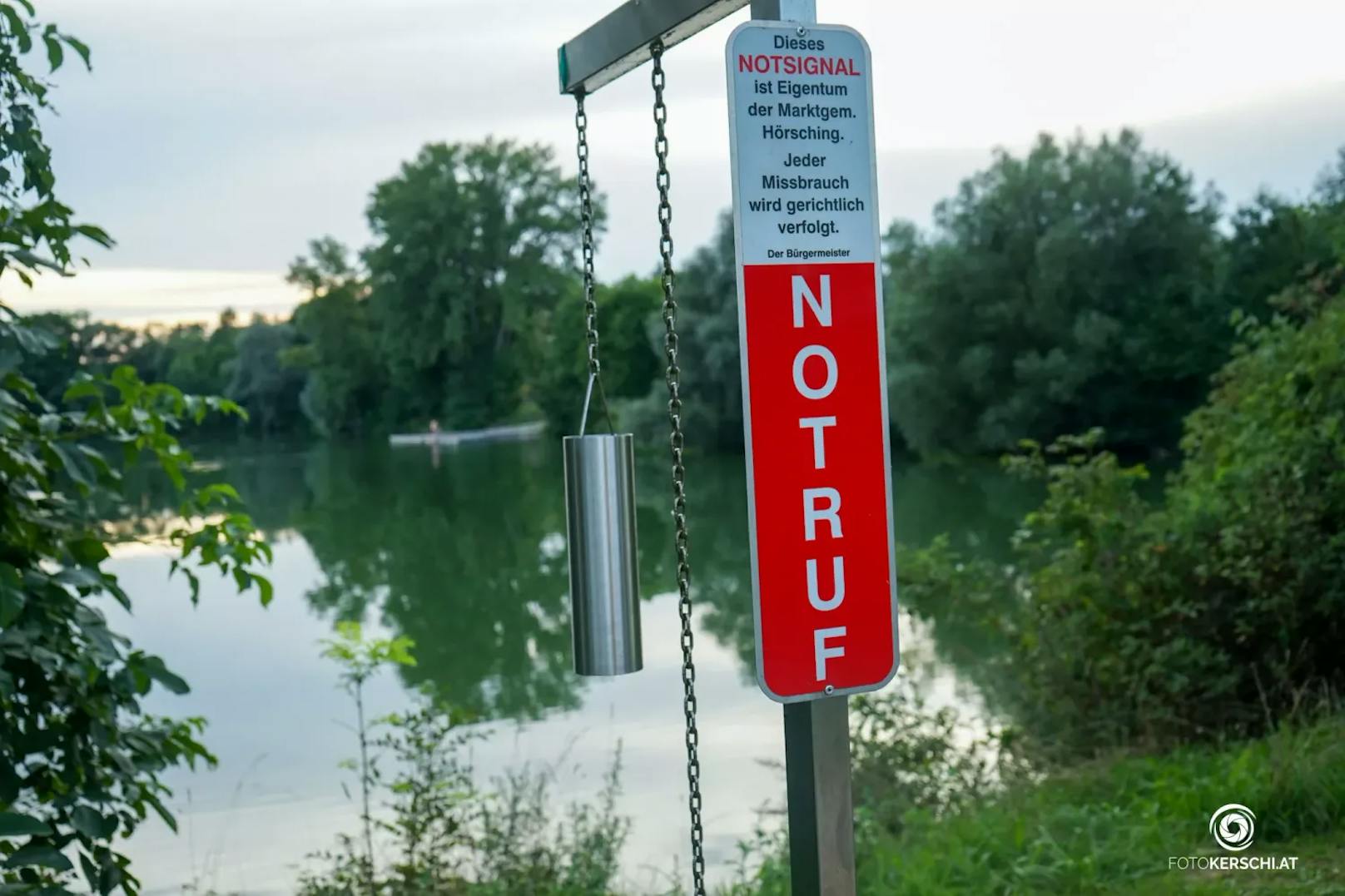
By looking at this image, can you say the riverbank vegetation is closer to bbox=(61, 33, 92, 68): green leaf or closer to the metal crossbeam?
bbox=(61, 33, 92, 68): green leaf

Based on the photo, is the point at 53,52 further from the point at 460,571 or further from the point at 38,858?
the point at 460,571

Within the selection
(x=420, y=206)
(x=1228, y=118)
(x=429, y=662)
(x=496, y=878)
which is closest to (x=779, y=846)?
(x=496, y=878)

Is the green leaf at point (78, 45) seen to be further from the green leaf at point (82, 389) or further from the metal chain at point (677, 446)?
the metal chain at point (677, 446)

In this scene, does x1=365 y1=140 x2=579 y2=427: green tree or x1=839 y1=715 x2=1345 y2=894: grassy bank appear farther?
x1=365 y1=140 x2=579 y2=427: green tree

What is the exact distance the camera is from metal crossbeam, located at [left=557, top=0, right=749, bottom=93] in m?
1.78

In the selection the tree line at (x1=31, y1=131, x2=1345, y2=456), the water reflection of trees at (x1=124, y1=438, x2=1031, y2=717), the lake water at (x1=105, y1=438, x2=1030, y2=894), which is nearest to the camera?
the lake water at (x1=105, y1=438, x2=1030, y2=894)

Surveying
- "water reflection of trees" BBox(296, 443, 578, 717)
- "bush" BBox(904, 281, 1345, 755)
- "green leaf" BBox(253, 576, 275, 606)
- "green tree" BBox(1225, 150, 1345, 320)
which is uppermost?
"green tree" BBox(1225, 150, 1345, 320)

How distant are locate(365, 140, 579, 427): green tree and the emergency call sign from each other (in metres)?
30.9

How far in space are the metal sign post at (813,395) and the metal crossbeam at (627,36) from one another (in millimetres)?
39

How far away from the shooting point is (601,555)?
5.71 feet

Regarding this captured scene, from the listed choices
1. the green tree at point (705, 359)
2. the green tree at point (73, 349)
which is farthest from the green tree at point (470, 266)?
the green tree at point (73, 349)

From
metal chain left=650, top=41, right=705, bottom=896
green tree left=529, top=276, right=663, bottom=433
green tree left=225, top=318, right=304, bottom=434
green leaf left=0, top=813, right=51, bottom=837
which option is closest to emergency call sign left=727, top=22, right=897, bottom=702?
metal chain left=650, top=41, right=705, bottom=896

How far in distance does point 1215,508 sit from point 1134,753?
0.92 meters

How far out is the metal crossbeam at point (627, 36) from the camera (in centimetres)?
178
